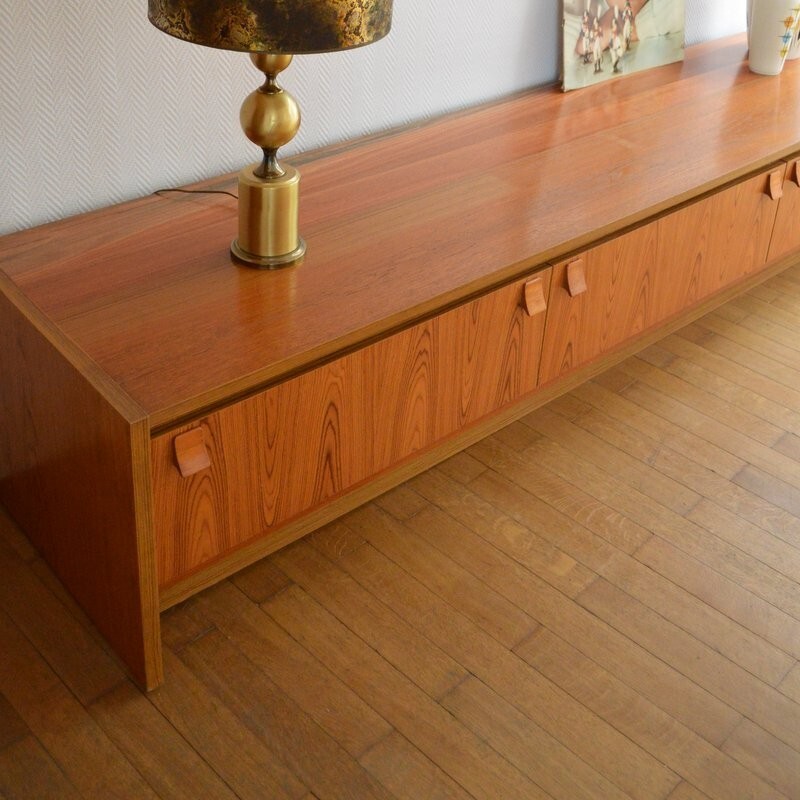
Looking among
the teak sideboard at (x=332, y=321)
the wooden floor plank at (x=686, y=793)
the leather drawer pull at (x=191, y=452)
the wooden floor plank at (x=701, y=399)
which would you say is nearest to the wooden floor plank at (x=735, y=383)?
the wooden floor plank at (x=701, y=399)

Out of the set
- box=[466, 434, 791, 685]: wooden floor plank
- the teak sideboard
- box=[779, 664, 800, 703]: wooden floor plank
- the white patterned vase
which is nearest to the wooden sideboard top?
the teak sideboard

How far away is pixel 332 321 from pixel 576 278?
1.68ft

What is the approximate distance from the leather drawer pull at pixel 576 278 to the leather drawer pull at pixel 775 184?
0.58m

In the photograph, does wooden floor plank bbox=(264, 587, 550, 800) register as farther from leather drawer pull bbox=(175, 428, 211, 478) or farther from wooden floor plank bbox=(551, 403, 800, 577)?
wooden floor plank bbox=(551, 403, 800, 577)

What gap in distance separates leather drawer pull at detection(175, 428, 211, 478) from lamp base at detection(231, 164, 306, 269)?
1.07 feet

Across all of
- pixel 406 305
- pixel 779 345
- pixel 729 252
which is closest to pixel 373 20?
pixel 406 305

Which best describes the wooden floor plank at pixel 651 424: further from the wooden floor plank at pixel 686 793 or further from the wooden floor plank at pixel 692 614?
the wooden floor plank at pixel 686 793

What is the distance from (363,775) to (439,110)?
129 cm

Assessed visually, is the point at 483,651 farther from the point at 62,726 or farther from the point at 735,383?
the point at 735,383

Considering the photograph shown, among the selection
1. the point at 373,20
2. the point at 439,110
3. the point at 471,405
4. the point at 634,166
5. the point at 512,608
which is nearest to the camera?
the point at 373,20

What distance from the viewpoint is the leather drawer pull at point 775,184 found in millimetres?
2127

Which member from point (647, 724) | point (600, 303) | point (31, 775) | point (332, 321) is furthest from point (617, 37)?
point (31, 775)

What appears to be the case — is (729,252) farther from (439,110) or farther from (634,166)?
(439,110)

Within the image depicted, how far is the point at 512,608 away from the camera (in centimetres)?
161
